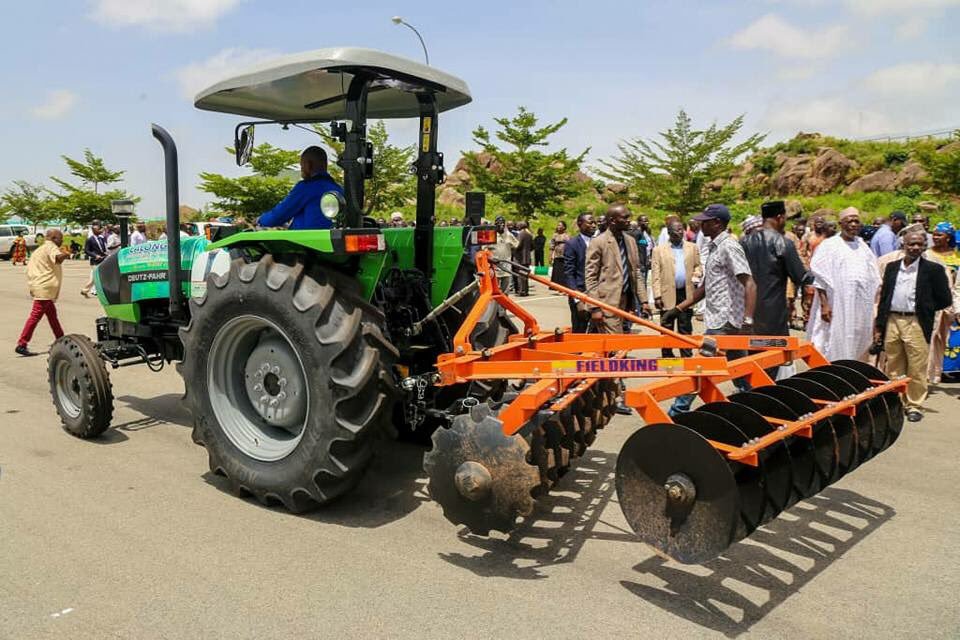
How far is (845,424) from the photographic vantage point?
376 centimetres

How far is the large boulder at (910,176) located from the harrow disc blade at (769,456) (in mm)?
39778

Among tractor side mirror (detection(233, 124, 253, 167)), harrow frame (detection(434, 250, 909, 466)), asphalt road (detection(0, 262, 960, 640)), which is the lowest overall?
asphalt road (detection(0, 262, 960, 640))

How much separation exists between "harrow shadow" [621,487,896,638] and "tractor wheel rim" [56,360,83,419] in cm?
434

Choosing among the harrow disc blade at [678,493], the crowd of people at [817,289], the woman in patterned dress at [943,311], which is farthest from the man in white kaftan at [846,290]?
the harrow disc blade at [678,493]

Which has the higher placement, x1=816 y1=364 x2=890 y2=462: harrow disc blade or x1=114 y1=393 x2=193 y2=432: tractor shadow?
x1=816 y1=364 x2=890 y2=462: harrow disc blade

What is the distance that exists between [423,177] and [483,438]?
6.34ft

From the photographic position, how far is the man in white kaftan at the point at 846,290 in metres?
6.29

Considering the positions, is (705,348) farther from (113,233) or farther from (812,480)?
(113,233)

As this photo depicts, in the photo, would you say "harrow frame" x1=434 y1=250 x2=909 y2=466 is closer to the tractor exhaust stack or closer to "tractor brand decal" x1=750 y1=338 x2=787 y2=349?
"tractor brand decal" x1=750 y1=338 x2=787 y2=349

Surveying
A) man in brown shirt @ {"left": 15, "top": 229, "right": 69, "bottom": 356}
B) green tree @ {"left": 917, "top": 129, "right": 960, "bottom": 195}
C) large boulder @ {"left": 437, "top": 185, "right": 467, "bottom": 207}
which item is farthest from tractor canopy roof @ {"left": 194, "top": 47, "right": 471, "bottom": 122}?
large boulder @ {"left": 437, "top": 185, "right": 467, "bottom": 207}

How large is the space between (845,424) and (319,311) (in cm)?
274

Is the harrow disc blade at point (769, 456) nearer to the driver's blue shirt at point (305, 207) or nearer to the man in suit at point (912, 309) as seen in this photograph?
the driver's blue shirt at point (305, 207)

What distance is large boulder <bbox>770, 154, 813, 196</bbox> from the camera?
43.0 m

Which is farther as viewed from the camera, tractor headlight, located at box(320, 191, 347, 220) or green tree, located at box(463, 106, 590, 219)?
green tree, located at box(463, 106, 590, 219)
